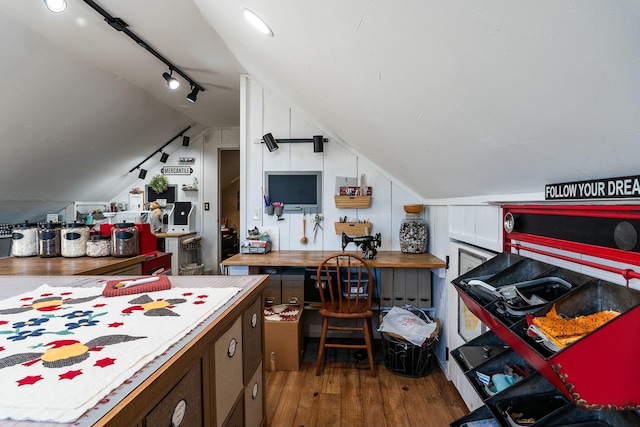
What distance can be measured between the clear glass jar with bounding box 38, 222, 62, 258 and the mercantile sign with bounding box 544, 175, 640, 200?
279cm

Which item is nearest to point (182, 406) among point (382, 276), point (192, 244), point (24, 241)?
point (382, 276)

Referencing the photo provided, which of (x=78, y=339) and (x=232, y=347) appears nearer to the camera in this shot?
(x=78, y=339)

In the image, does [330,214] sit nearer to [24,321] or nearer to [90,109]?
[24,321]

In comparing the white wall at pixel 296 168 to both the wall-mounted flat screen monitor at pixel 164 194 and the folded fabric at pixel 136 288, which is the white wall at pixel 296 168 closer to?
the folded fabric at pixel 136 288

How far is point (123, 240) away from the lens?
89.0 inches

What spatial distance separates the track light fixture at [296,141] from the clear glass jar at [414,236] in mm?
1049

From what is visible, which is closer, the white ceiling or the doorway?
the white ceiling

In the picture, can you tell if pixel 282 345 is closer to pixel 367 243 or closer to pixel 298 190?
pixel 367 243

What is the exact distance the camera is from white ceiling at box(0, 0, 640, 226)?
0.57m

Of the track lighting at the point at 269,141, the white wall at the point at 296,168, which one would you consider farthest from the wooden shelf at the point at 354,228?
the track lighting at the point at 269,141

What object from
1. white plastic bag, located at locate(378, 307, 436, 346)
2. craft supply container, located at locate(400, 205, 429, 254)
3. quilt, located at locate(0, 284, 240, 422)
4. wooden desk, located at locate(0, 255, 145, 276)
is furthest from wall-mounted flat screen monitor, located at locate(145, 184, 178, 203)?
quilt, located at locate(0, 284, 240, 422)

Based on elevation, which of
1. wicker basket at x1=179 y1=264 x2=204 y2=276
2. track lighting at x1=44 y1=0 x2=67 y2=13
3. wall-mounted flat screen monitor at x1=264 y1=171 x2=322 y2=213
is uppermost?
track lighting at x1=44 y1=0 x2=67 y2=13

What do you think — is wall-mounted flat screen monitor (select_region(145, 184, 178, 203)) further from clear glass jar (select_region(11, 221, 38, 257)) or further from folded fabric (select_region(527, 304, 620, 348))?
folded fabric (select_region(527, 304, 620, 348))

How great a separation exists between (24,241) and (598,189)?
3048mm
